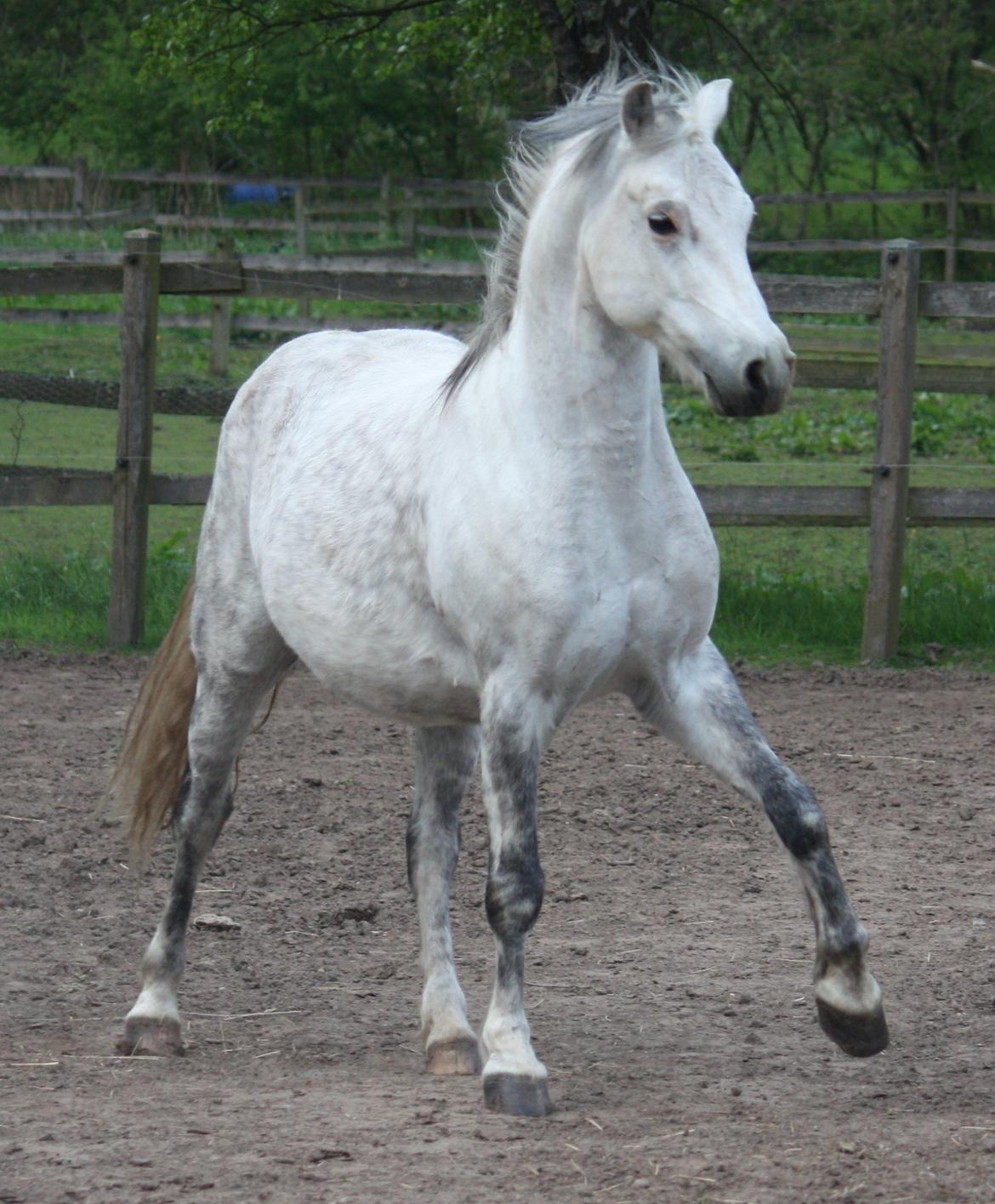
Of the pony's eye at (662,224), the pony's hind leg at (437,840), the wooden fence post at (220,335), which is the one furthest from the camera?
the wooden fence post at (220,335)

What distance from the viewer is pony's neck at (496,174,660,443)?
3.27m

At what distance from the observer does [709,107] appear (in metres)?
3.21

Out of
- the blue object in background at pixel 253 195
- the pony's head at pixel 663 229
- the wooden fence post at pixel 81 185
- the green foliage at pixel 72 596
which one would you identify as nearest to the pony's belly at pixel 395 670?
the pony's head at pixel 663 229

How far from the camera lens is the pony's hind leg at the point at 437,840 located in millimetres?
3848

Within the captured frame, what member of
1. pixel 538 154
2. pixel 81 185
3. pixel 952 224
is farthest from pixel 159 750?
pixel 81 185

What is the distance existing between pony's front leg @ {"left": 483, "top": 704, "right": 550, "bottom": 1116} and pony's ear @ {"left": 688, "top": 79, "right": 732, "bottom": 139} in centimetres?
118

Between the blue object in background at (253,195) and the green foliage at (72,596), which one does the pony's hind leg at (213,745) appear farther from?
the blue object in background at (253,195)

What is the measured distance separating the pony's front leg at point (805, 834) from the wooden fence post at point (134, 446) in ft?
16.4

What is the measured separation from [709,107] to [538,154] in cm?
45

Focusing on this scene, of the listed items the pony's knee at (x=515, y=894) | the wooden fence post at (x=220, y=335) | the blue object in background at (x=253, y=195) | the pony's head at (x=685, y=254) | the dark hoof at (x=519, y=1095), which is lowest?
the dark hoof at (x=519, y=1095)

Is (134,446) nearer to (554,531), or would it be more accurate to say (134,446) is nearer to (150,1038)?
(150,1038)

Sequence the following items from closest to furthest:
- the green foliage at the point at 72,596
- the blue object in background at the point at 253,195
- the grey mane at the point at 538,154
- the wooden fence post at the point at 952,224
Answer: the grey mane at the point at 538,154
the green foliage at the point at 72,596
the wooden fence post at the point at 952,224
the blue object in background at the point at 253,195

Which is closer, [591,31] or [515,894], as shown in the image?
[515,894]

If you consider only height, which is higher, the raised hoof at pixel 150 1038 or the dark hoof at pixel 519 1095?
the dark hoof at pixel 519 1095
